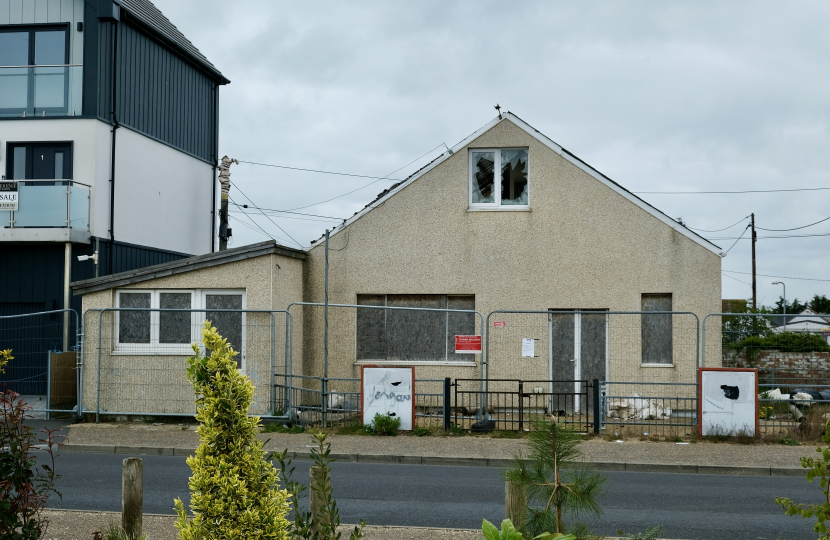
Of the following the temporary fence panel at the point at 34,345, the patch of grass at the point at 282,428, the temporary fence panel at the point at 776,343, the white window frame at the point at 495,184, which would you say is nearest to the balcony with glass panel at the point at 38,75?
the temporary fence panel at the point at 34,345

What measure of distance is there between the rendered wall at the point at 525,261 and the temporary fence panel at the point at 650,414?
110 cm

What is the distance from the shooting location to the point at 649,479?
37.2 ft

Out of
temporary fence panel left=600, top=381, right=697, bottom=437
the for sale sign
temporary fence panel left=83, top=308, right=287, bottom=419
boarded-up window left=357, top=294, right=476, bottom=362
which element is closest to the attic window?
boarded-up window left=357, top=294, right=476, bottom=362

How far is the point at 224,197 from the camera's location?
2897 centimetres

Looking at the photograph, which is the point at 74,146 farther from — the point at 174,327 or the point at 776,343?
the point at 776,343

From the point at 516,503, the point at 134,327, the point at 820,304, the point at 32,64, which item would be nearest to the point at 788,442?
the point at 516,503

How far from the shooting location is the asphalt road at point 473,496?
827 centimetres

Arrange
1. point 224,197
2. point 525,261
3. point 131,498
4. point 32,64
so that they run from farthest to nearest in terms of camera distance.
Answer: point 224,197 → point 32,64 → point 525,261 → point 131,498

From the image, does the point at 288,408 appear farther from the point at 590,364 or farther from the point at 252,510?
the point at 252,510

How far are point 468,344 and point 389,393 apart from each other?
2735 mm

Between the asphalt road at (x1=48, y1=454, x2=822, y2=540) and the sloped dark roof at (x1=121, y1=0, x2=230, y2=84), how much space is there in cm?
1526

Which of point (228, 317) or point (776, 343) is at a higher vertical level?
point (228, 317)

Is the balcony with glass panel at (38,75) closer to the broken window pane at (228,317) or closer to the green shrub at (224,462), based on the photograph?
the broken window pane at (228,317)

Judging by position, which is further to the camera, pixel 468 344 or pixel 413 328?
pixel 413 328
